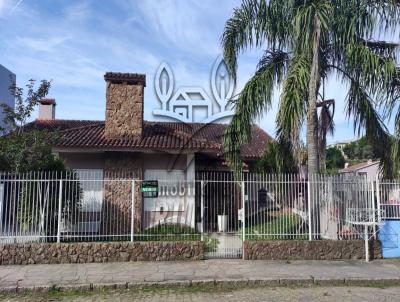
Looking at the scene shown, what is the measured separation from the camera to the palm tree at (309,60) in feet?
33.8

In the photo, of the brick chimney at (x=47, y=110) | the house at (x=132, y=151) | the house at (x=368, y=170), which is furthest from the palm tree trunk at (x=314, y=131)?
the brick chimney at (x=47, y=110)

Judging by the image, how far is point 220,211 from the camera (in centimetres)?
1148

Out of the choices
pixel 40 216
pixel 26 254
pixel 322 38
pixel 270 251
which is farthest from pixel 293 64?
pixel 26 254

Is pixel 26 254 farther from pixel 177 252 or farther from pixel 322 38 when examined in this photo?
pixel 322 38

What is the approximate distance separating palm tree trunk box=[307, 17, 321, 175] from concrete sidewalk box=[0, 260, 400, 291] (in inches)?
111

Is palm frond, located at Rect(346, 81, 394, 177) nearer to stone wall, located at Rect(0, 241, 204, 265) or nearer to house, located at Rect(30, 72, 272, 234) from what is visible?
house, located at Rect(30, 72, 272, 234)

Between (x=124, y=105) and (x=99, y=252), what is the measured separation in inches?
259

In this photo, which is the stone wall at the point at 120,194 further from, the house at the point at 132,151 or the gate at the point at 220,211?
the gate at the point at 220,211

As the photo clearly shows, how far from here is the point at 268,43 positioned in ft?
38.4

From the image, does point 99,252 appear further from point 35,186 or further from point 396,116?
point 396,116

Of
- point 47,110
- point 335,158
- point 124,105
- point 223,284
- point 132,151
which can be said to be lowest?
point 223,284

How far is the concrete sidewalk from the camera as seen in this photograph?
25.9 ft

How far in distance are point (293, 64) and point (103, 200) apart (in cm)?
677

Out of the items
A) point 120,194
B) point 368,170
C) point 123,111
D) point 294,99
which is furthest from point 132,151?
point 368,170
